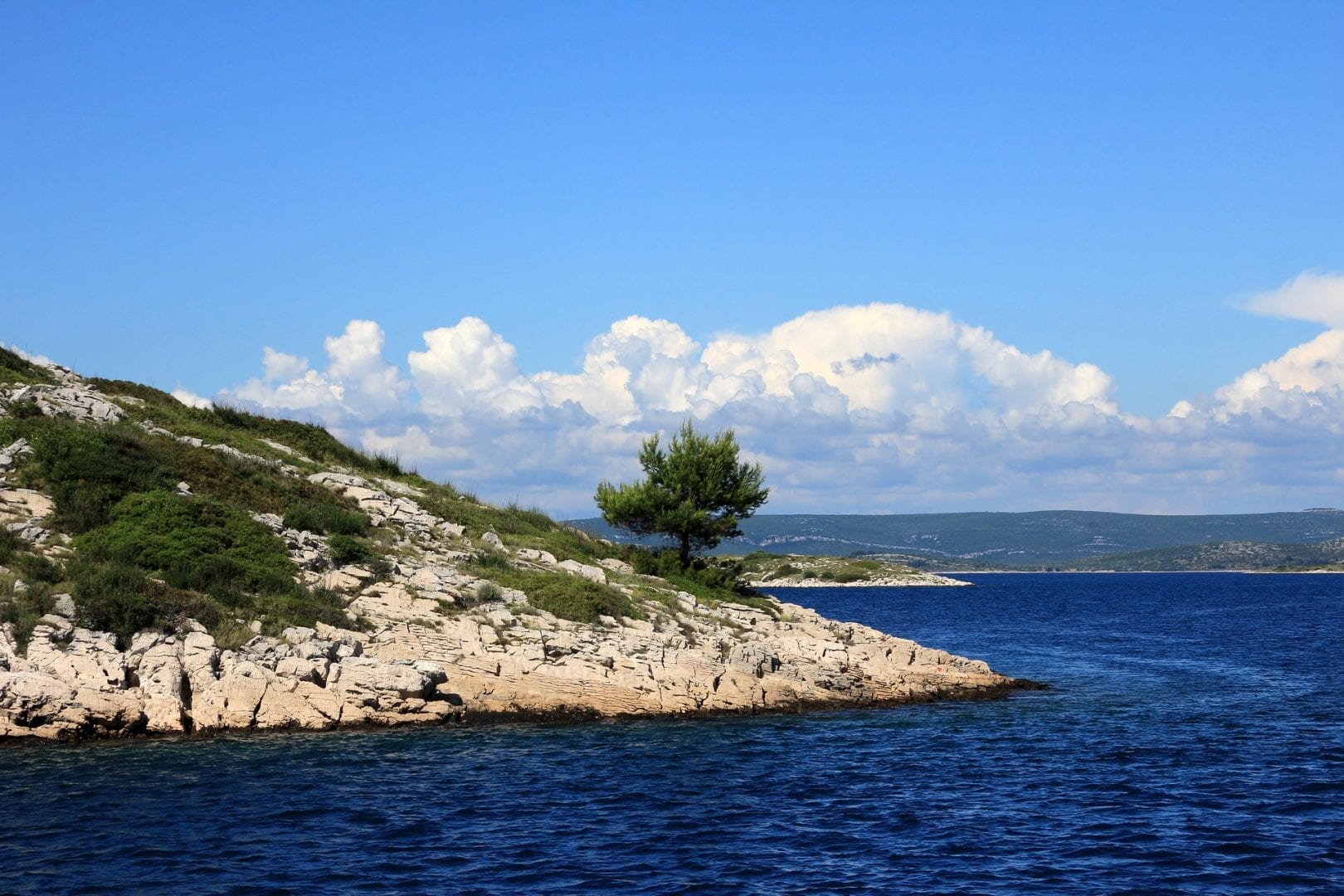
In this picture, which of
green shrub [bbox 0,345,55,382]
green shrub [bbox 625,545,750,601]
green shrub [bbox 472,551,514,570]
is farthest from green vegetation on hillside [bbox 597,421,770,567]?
green shrub [bbox 0,345,55,382]

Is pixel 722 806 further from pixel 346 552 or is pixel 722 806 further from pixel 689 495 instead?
pixel 689 495

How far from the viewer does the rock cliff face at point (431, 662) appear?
113ft

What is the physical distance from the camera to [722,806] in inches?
1128

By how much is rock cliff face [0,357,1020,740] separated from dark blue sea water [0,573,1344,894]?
4.80 feet

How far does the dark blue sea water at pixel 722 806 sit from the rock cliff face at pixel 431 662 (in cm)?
146

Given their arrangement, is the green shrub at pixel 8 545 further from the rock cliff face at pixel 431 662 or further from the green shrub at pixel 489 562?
the green shrub at pixel 489 562

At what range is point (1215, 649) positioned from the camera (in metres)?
71.9

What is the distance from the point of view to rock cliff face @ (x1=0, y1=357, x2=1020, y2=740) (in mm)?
34594

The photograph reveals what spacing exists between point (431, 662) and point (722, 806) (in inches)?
562

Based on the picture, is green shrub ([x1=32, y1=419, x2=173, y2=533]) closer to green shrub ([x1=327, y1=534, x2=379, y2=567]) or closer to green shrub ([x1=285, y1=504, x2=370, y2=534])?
green shrub ([x1=285, y1=504, x2=370, y2=534])

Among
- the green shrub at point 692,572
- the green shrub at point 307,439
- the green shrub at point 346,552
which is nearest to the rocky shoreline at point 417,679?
the green shrub at point 346,552

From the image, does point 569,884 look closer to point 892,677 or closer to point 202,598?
point 202,598

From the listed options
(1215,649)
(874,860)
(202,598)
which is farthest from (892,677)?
(1215,649)

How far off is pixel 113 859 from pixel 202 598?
58.2ft
